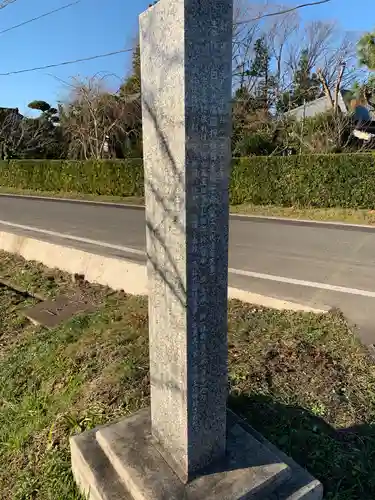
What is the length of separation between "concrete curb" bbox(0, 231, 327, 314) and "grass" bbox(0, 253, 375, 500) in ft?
0.65

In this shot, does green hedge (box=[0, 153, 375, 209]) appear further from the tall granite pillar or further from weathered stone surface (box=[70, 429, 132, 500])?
weathered stone surface (box=[70, 429, 132, 500])

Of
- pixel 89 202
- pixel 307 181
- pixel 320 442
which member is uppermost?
pixel 307 181

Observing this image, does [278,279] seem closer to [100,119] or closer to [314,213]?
[314,213]

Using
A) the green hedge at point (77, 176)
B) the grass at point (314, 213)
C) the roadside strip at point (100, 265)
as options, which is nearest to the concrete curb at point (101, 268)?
the roadside strip at point (100, 265)

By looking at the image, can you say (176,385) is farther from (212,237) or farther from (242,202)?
(242,202)

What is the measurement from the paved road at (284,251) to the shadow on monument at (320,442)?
1405 mm

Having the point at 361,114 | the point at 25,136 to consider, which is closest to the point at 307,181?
the point at 361,114

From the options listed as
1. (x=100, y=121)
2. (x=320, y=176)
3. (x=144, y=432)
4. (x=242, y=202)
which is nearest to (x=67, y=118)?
(x=100, y=121)

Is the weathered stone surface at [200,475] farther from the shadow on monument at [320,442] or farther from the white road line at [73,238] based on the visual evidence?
the white road line at [73,238]

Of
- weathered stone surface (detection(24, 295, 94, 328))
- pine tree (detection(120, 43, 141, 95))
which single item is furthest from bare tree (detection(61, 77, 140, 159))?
weathered stone surface (detection(24, 295, 94, 328))

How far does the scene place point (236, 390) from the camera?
2875mm

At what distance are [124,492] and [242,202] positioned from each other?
1152cm

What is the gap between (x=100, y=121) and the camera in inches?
842

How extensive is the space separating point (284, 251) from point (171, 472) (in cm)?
544
